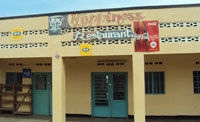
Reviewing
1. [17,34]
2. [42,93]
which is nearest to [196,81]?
[42,93]

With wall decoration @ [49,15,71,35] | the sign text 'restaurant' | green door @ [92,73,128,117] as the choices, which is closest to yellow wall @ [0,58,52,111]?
wall decoration @ [49,15,71,35]

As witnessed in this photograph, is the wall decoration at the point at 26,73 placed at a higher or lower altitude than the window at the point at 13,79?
higher

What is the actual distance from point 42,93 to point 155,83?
19.9ft

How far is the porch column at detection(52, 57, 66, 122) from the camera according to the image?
6.64m

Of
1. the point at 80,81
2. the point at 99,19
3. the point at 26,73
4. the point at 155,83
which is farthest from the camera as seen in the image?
the point at 26,73

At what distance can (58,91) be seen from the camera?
22.0 feet

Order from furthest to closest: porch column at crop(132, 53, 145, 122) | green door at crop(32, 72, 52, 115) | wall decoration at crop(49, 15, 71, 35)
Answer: green door at crop(32, 72, 52, 115), wall decoration at crop(49, 15, 71, 35), porch column at crop(132, 53, 145, 122)

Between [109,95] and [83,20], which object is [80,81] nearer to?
[109,95]

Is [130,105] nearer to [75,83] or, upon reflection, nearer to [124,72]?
[124,72]

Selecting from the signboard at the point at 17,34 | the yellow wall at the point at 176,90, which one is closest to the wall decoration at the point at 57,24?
the signboard at the point at 17,34

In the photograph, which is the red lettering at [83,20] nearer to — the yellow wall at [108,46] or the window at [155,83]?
the yellow wall at [108,46]

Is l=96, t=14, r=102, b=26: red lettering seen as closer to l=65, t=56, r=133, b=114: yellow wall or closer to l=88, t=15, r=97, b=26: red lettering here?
l=88, t=15, r=97, b=26: red lettering

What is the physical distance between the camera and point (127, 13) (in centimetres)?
649

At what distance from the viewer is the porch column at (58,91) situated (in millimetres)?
6637
